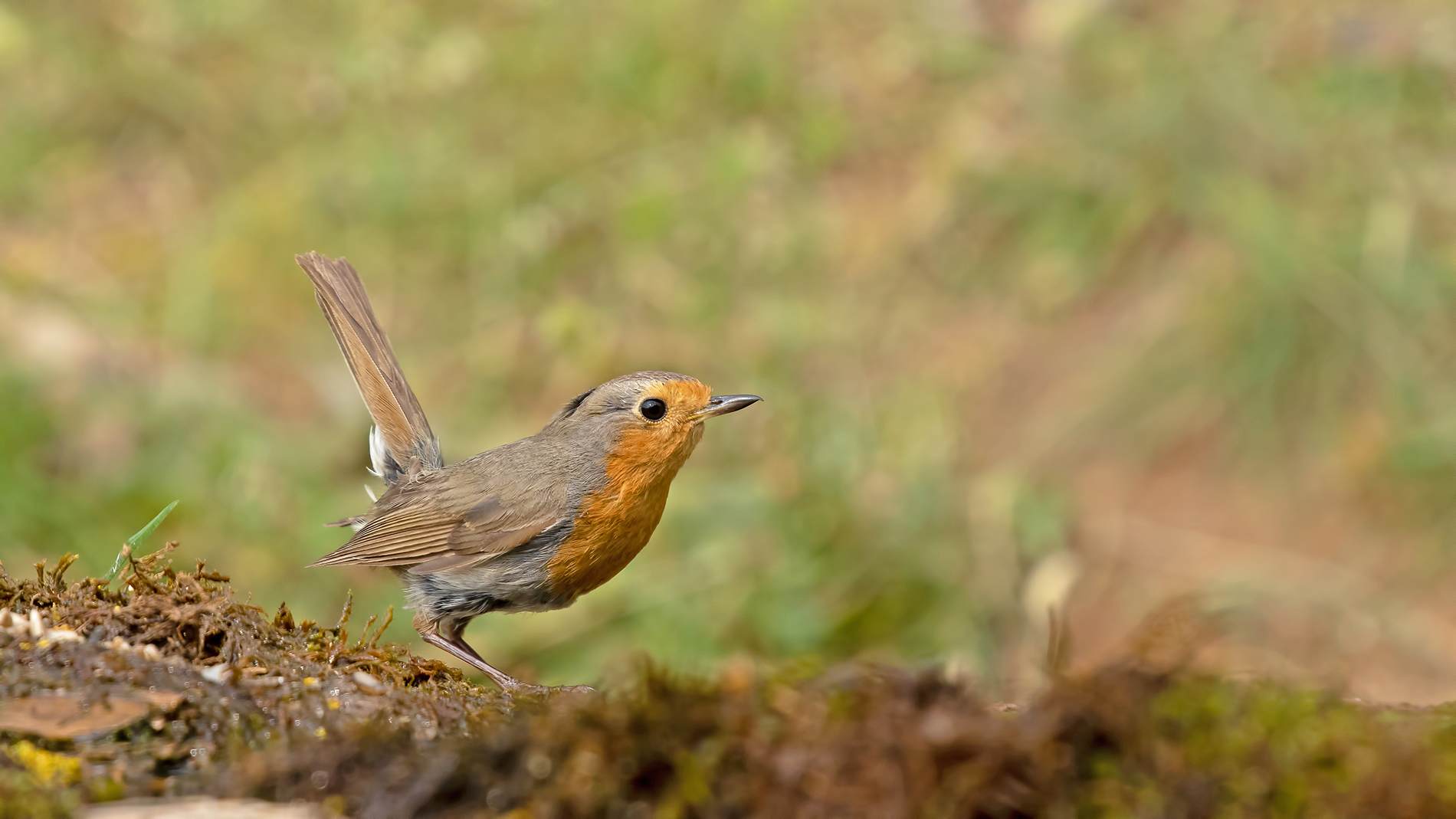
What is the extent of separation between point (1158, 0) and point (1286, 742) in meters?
10.3

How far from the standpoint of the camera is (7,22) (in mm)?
10031

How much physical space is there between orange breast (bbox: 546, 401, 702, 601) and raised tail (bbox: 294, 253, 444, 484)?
1168mm

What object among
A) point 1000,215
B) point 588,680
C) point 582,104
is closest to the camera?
point 588,680

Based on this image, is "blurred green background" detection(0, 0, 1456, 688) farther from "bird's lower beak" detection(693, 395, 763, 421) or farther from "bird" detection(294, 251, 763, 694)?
"bird's lower beak" detection(693, 395, 763, 421)

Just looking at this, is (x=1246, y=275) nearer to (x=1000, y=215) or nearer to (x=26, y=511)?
(x=1000, y=215)

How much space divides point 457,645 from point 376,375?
1.42 m

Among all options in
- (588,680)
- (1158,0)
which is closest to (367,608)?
(588,680)

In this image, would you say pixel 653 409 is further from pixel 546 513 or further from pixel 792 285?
pixel 792 285

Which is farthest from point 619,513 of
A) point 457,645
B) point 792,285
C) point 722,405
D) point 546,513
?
point 792,285

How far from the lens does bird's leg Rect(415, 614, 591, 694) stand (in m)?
3.61

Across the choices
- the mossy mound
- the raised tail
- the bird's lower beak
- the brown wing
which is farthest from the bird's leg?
the mossy mound

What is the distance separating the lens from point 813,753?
6.11 ft

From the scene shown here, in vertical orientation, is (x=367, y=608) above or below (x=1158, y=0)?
below

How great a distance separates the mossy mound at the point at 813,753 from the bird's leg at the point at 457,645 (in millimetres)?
1252
